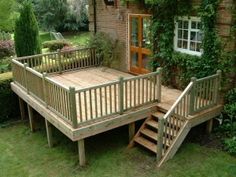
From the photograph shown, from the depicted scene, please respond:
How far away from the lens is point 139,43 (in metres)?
10.4

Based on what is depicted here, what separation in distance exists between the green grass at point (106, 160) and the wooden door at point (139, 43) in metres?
2.67

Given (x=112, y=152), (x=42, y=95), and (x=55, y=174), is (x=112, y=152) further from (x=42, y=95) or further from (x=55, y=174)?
Result: (x=42, y=95)

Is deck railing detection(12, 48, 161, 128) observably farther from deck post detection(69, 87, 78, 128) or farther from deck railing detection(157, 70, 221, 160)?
deck railing detection(157, 70, 221, 160)

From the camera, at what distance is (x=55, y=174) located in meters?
7.07

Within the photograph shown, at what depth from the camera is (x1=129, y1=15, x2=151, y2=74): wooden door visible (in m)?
10.0

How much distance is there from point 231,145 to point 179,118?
1365 mm

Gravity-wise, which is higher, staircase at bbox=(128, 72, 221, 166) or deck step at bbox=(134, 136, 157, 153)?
staircase at bbox=(128, 72, 221, 166)

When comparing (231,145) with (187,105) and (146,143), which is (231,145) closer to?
(187,105)

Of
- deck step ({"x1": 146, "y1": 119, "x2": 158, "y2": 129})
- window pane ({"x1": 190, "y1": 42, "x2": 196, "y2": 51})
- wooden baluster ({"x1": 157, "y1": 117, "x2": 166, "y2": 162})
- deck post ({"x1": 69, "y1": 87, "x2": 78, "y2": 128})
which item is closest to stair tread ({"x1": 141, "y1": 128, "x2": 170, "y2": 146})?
deck step ({"x1": 146, "y1": 119, "x2": 158, "y2": 129})

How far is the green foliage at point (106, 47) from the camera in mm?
11375

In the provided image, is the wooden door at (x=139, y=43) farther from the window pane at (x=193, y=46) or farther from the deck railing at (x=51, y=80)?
the deck railing at (x=51, y=80)

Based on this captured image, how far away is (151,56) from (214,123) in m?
2.91

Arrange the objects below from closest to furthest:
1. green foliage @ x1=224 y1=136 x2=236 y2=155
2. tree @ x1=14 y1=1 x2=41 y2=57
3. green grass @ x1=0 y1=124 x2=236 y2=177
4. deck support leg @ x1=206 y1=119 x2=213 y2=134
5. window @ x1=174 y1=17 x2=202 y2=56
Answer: green grass @ x1=0 y1=124 x2=236 y2=177
green foliage @ x1=224 y1=136 x2=236 y2=155
deck support leg @ x1=206 y1=119 x2=213 y2=134
window @ x1=174 y1=17 x2=202 y2=56
tree @ x1=14 y1=1 x2=41 y2=57

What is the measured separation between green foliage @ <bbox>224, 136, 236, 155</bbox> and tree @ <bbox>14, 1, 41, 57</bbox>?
9.08 meters
